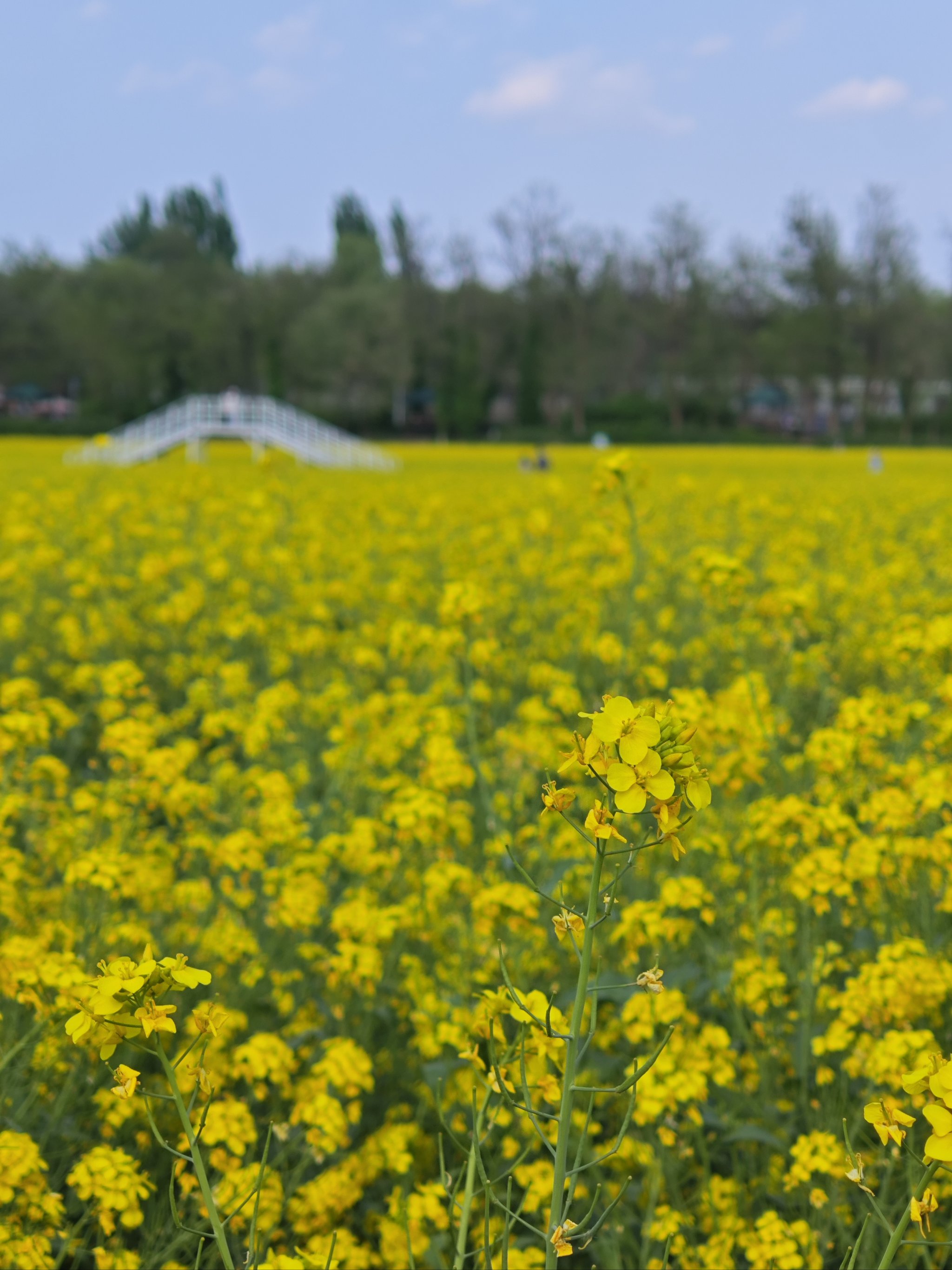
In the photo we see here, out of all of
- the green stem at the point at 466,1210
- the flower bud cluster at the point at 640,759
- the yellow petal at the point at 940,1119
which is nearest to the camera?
the yellow petal at the point at 940,1119

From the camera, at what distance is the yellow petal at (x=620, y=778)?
1.02 meters

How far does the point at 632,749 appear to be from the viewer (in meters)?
1.02

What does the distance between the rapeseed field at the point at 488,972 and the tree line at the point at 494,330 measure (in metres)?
41.3

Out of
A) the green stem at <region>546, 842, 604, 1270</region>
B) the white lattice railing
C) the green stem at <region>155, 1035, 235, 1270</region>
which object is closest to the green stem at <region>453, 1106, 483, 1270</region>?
the green stem at <region>546, 842, 604, 1270</region>

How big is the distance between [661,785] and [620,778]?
0.15ft

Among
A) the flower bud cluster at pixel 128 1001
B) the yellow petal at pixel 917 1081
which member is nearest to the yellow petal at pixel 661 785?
the yellow petal at pixel 917 1081

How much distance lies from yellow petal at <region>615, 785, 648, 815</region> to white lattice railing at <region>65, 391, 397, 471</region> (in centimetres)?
2498

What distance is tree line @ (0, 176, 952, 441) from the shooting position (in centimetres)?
4584

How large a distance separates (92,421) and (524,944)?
145ft

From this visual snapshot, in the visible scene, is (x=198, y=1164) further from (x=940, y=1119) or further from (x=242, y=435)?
(x=242, y=435)

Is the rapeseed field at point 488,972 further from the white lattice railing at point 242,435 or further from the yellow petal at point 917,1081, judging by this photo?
the white lattice railing at point 242,435

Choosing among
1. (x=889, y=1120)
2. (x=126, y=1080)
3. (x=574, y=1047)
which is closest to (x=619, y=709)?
(x=574, y=1047)

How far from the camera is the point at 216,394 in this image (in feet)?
158

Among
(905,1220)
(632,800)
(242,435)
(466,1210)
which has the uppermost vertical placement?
(242,435)
